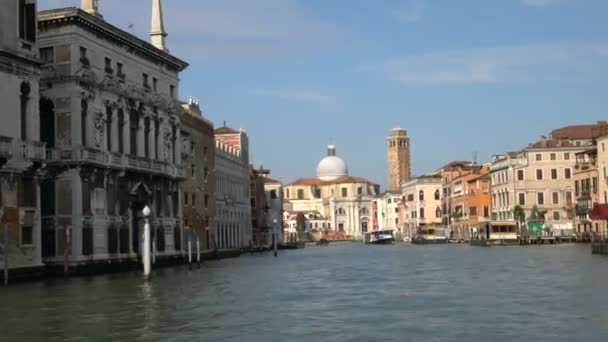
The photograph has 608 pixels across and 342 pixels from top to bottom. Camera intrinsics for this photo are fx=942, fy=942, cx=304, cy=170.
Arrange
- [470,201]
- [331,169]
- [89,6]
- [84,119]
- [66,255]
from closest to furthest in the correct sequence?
[66,255] < [84,119] < [89,6] < [470,201] < [331,169]

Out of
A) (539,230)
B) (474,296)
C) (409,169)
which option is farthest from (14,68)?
(409,169)

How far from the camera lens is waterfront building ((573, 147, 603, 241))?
71.2 m

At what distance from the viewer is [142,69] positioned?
1698 inches

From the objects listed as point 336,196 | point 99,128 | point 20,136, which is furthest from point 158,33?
point 336,196

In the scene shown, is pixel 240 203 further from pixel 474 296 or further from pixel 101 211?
pixel 474 296

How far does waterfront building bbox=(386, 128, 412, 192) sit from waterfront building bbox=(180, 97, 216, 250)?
403 feet

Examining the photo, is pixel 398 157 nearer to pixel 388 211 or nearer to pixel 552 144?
pixel 388 211

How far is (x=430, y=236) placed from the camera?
108 metres

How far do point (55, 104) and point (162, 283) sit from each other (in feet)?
31.5

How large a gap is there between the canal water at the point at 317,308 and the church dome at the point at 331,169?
161524mm

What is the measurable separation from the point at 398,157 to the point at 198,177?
127698 mm

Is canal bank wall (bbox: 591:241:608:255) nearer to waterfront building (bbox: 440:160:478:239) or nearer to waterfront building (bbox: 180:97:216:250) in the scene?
waterfront building (bbox: 180:97:216:250)


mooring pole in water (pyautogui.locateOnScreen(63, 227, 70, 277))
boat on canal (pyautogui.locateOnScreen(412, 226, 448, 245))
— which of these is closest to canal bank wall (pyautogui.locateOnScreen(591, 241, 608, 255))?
mooring pole in water (pyautogui.locateOnScreen(63, 227, 70, 277))

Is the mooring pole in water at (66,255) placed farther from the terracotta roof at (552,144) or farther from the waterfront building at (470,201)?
the waterfront building at (470,201)
